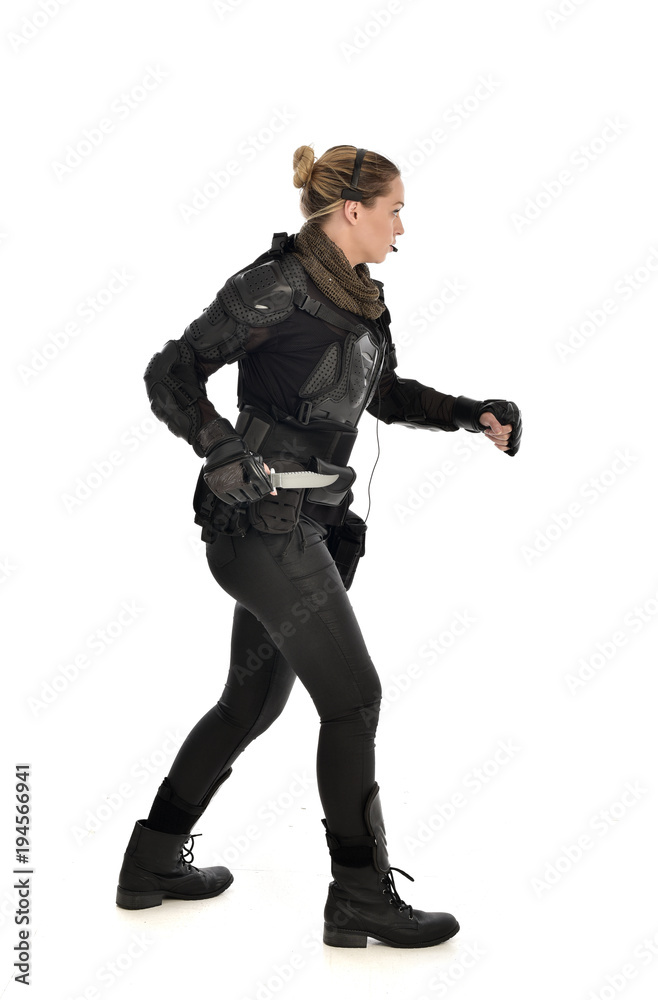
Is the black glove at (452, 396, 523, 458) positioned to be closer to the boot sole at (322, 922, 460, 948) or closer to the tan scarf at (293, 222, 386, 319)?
the tan scarf at (293, 222, 386, 319)

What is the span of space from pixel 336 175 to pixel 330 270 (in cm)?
23

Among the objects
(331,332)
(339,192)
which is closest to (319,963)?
(331,332)

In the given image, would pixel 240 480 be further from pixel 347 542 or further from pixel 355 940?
pixel 355 940

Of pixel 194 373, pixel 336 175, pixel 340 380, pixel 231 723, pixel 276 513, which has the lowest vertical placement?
pixel 231 723

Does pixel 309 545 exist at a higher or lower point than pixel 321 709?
higher

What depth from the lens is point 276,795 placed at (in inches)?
139

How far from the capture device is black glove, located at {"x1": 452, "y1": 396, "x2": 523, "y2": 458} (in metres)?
2.78

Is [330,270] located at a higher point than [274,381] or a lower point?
higher

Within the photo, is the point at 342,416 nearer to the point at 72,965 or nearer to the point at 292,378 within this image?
the point at 292,378

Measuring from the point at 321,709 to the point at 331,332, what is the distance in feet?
2.90

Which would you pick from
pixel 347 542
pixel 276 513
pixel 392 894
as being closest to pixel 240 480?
pixel 276 513

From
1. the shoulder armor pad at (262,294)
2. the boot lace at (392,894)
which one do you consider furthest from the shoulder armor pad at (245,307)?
the boot lace at (392,894)

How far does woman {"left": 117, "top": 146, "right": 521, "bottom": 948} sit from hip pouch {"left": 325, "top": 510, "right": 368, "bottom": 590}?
112 millimetres

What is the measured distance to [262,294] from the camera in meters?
2.41
